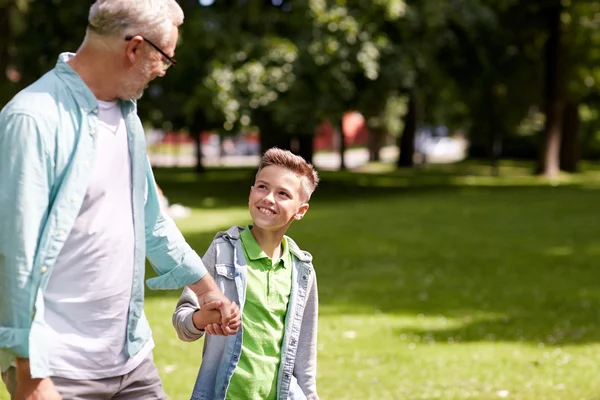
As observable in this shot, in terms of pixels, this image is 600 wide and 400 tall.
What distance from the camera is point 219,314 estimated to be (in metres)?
3.55

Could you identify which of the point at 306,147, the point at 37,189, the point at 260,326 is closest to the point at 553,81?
the point at 306,147

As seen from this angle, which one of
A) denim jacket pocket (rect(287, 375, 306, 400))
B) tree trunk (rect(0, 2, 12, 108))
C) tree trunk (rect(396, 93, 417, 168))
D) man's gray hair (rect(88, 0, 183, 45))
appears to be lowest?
tree trunk (rect(396, 93, 417, 168))

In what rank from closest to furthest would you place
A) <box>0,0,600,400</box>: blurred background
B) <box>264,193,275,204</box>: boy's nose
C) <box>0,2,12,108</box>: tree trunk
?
1. <box>264,193,275,204</box>: boy's nose
2. <box>0,0,600,400</box>: blurred background
3. <box>0,2,12,108</box>: tree trunk

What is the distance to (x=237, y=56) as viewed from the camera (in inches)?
1019

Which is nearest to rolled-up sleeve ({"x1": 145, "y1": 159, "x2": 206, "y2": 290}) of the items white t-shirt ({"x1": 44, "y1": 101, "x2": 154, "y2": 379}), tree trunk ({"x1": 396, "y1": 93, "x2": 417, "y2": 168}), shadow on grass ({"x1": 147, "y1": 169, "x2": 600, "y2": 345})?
white t-shirt ({"x1": 44, "y1": 101, "x2": 154, "y2": 379})

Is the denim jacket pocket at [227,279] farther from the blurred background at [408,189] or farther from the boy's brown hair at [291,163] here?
the blurred background at [408,189]

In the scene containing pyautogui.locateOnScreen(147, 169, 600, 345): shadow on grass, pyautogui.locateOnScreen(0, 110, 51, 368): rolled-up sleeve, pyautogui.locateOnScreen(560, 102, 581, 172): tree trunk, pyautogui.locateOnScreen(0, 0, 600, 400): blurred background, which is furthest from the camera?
pyautogui.locateOnScreen(560, 102, 581, 172): tree trunk

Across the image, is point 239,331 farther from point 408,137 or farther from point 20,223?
point 408,137

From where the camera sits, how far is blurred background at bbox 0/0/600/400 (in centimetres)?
840

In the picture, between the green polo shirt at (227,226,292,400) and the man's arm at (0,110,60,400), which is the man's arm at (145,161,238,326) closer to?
the green polo shirt at (227,226,292,400)

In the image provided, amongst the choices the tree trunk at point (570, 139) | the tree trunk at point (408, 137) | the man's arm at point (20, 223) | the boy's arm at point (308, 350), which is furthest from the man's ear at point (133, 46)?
the tree trunk at point (570, 139)

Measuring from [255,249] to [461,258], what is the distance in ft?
36.7

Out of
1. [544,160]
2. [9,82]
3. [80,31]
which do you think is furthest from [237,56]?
[544,160]

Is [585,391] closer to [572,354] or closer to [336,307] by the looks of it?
[572,354]
